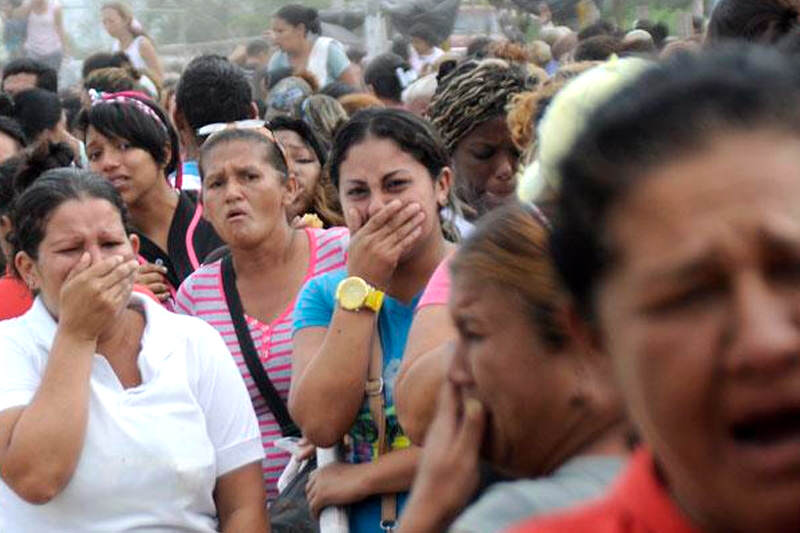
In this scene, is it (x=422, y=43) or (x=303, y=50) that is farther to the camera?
Answer: (x=422, y=43)

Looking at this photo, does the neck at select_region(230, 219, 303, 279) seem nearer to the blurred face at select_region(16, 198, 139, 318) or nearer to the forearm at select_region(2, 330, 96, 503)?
the blurred face at select_region(16, 198, 139, 318)

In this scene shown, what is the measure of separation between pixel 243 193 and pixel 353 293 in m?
1.50

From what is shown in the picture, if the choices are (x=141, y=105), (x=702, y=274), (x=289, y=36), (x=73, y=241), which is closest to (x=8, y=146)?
(x=141, y=105)

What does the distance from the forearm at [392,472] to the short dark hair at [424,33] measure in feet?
32.4

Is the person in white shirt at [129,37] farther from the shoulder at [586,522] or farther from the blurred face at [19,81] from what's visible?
the shoulder at [586,522]

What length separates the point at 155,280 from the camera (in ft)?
19.0

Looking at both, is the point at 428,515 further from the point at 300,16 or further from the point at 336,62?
the point at 300,16

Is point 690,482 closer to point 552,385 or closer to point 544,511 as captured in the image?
point 544,511

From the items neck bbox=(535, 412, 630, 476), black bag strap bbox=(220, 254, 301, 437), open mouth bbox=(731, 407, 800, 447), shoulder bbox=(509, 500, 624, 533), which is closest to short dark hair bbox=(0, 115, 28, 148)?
black bag strap bbox=(220, 254, 301, 437)

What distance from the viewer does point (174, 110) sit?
7.84m

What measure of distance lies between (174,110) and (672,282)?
6661mm

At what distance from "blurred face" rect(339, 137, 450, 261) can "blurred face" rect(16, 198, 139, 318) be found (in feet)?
2.31

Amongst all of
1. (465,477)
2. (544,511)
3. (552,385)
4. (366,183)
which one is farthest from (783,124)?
(366,183)

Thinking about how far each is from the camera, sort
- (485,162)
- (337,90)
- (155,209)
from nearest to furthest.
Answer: (485,162)
(155,209)
(337,90)
